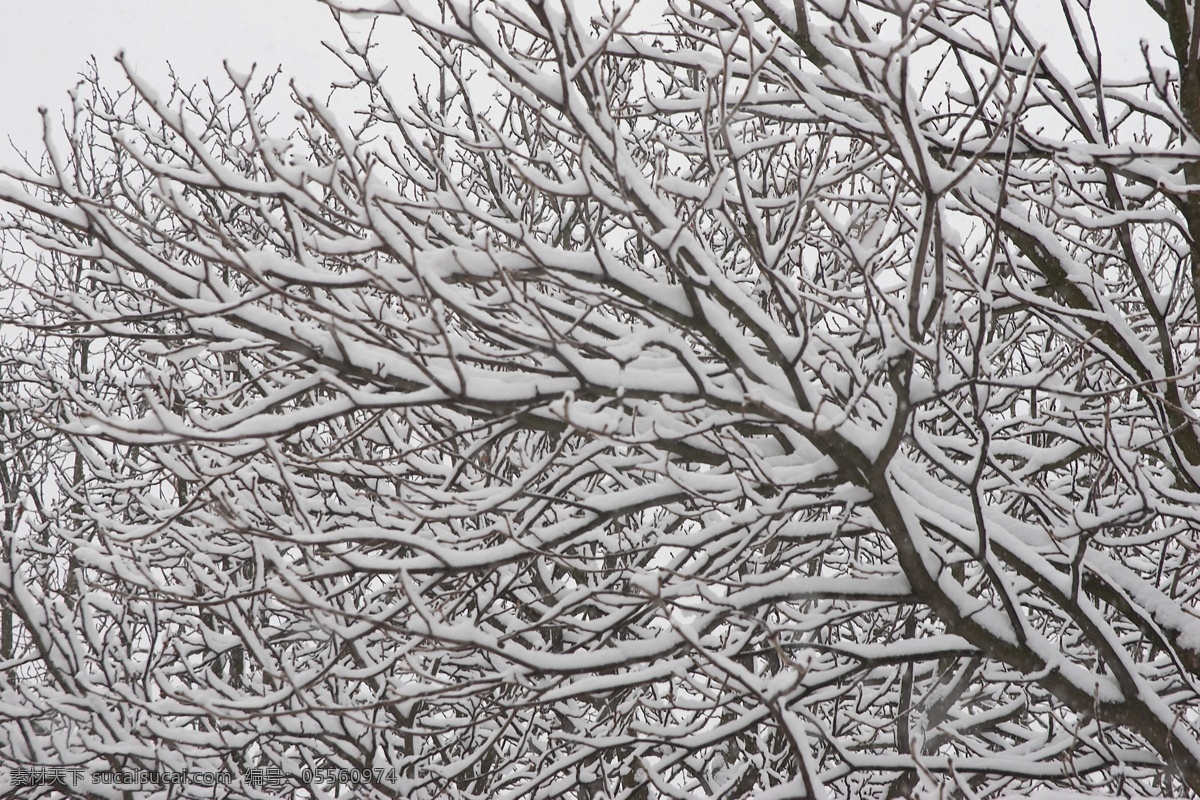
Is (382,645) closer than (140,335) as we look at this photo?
No

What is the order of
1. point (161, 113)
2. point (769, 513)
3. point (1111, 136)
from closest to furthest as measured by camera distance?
point (161, 113), point (769, 513), point (1111, 136)

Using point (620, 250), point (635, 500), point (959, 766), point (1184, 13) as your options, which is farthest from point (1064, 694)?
point (620, 250)

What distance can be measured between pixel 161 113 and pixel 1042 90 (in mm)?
3032

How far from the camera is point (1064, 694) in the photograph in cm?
292

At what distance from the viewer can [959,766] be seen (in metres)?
3.06

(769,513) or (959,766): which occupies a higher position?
(769,513)

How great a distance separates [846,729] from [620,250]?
3.97 meters

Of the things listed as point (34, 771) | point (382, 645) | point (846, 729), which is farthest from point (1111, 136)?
point (34, 771)

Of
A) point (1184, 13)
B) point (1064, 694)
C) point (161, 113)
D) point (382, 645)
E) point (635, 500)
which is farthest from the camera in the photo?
point (382, 645)

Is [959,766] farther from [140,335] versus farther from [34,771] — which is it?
[34,771]

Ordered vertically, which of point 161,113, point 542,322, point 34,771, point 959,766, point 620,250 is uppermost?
point 620,250

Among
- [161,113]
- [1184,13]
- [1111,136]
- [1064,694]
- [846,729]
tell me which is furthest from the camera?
[846,729]

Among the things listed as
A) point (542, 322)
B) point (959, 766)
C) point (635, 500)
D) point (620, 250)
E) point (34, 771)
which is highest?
point (620, 250)

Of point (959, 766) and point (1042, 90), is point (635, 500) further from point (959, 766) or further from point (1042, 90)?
point (1042, 90)
